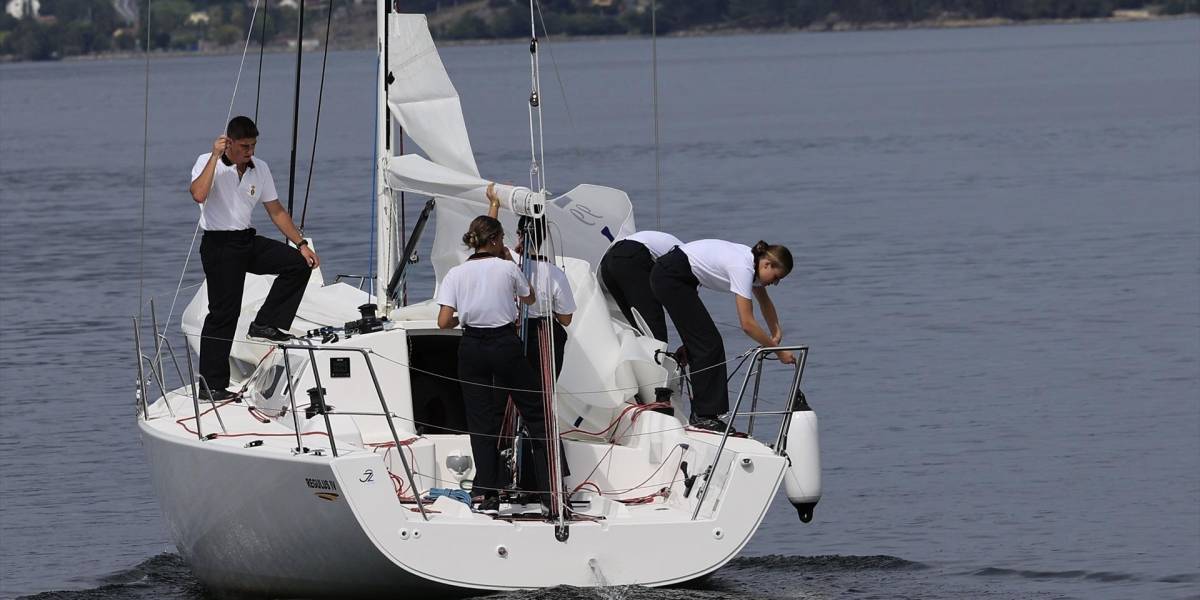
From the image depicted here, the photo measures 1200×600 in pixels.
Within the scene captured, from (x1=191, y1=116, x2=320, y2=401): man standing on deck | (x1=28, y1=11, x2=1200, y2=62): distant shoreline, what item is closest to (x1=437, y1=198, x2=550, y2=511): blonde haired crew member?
(x1=191, y1=116, x2=320, y2=401): man standing on deck

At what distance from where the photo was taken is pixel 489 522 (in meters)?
9.73

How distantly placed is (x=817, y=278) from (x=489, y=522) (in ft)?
53.0

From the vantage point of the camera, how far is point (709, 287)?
11227mm

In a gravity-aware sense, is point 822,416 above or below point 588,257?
below

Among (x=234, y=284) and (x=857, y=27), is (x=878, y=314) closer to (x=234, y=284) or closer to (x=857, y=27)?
(x=234, y=284)

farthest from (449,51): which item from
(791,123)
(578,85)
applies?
(791,123)

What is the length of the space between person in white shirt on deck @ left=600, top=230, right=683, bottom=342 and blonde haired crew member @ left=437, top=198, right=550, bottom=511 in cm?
211

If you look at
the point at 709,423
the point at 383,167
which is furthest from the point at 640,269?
the point at 383,167

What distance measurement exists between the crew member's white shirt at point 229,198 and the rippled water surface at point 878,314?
236 cm

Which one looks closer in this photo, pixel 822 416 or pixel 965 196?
pixel 822 416

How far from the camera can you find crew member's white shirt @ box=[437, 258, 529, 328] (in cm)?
998

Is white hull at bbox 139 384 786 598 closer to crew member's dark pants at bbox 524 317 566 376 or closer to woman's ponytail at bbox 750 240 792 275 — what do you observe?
crew member's dark pants at bbox 524 317 566 376

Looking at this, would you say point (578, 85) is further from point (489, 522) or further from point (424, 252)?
point (489, 522)

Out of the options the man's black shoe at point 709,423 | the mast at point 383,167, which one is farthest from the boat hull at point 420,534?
the mast at point 383,167
